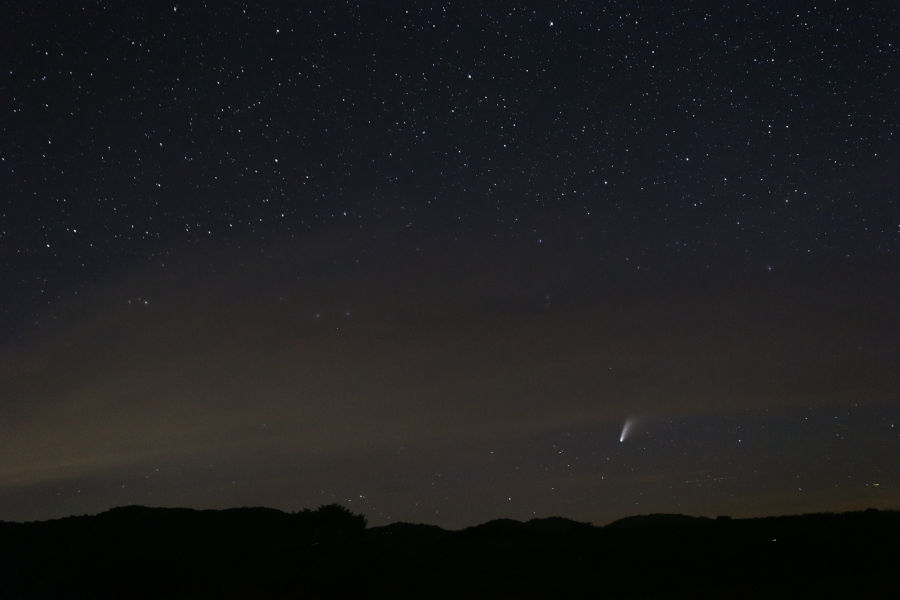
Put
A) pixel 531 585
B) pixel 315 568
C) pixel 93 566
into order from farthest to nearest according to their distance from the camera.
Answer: pixel 93 566 < pixel 531 585 < pixel 315 568

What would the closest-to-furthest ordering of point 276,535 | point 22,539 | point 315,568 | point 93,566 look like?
point 315,568 < point 93,566 < point 22,539 < point 276,535

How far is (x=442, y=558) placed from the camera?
114ft

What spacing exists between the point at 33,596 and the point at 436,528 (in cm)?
1945

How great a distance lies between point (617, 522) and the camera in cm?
3941

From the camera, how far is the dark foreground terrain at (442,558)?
2725cm

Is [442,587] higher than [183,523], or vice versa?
[183,523]

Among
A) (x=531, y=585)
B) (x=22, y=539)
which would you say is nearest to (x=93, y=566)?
(x=22, y=539)

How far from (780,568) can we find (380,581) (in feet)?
44.9

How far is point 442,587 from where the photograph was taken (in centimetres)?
3003

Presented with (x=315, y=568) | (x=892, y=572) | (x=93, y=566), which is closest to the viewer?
(x=892, y=572)

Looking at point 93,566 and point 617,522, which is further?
point 617,522

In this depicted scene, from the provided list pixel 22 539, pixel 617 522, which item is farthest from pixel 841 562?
pixel 22 539

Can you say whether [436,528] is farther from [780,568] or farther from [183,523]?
[780,568]

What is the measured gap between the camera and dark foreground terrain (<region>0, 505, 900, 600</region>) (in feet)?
89.4
